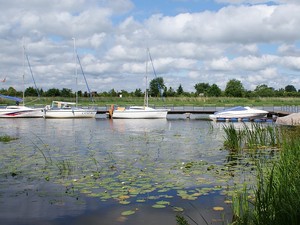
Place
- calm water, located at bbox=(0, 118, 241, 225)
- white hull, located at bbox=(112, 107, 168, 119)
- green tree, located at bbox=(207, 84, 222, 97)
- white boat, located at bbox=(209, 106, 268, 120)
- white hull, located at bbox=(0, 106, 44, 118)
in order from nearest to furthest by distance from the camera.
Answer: calm water, located at bbox=(0, 118, 241, 225) → white boat, located at bbox=(209, 106, 268, 120) → white hull, located at bbox=(112, 107, 168, 119) → white hull, located at bbox=(0, 106, 44, 118) → green tree, located at bbox=(207, 84, 222, 97)

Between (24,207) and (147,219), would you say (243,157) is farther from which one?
(24,207)

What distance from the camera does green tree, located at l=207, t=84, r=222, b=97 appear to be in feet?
431

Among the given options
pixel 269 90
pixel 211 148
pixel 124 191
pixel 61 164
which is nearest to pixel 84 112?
pixel 211 148

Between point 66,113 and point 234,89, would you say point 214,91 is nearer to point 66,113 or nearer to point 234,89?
point 234,89

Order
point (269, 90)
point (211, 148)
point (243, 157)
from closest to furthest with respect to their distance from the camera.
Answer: point (243, 157)
point (211, 148)
point (269, 90)

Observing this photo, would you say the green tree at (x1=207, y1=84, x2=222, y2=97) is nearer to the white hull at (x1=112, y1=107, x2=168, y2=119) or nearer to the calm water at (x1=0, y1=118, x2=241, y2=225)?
the white hull at (x1=112, y1=107, x2=168, y2=119)

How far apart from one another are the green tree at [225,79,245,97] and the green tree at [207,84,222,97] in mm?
2653

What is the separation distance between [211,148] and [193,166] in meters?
5.25

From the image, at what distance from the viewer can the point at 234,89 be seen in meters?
132

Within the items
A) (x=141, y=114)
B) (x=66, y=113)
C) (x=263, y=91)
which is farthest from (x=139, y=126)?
(x=263, y=91)

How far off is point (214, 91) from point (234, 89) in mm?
6735

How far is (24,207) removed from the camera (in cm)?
851

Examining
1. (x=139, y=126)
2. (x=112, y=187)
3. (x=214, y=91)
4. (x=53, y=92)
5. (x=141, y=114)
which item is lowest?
(x=139, y=126)

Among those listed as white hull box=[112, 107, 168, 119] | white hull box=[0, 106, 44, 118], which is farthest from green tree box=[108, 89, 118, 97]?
white hull box=[112, 107, 168, 119]
